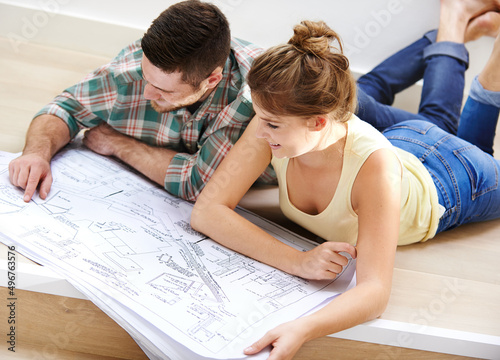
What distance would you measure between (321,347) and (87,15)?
4.44ft

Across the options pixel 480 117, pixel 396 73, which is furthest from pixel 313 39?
pixel 396 73

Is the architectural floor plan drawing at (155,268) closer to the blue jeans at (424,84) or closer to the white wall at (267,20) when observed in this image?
the blue jeans at (424,84)

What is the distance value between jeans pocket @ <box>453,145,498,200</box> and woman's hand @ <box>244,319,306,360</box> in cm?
61

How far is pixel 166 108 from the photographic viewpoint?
1183 mm

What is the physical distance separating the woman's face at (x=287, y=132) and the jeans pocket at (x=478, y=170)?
46 centimetres

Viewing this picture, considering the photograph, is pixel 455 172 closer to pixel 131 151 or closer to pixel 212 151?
pixel 212 151

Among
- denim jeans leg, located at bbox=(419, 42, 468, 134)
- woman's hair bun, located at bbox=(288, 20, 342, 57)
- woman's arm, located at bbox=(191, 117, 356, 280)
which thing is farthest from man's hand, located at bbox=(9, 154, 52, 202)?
denim jeans leg, located at bbox=(419, 42, 468, 134)

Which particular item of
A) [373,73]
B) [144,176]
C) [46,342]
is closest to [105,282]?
[46,342]

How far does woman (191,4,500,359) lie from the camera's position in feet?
2.74

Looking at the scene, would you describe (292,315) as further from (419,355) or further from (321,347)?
(419,355)

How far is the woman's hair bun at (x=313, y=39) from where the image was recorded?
32.9 inches

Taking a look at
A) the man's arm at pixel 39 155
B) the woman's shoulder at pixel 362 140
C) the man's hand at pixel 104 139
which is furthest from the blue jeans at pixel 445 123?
the man's arm at pixel 39 155

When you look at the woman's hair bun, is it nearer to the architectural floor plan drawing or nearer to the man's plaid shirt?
the man's plaid shirt

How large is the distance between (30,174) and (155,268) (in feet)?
1.15
